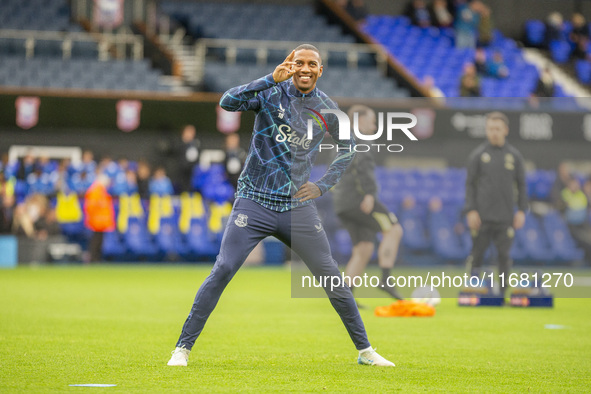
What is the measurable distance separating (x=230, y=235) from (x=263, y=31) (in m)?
23.3

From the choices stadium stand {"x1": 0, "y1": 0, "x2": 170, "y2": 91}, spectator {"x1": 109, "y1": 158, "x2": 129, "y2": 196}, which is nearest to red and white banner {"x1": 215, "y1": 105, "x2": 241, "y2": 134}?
stadium stand {"x1": 0, "y1": 0, "x2": 170, "y2": 91}

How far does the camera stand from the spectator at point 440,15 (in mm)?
32156

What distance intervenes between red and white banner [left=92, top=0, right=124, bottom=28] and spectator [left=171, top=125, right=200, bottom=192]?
4.11 metres

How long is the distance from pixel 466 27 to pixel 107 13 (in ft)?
38.2

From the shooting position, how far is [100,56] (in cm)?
2512

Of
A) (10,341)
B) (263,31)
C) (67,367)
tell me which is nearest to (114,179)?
(263,31)

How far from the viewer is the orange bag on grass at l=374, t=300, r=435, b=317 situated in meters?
11.0

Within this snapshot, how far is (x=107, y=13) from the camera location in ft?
87.4

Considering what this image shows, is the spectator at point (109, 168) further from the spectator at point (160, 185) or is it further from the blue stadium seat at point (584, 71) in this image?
the blue stadium seat at point (584, 71)

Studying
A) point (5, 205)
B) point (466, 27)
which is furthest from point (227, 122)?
point (466, 27)

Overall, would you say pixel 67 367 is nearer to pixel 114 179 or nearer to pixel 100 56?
pixel 114 179

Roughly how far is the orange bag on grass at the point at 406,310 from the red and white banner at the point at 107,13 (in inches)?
696

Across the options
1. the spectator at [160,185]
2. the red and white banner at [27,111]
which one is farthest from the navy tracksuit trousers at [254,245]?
→ the red and white banner at [27,111]

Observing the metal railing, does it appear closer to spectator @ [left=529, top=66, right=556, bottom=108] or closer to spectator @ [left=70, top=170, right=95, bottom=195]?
spectator @ [left=70, top=170, right=95, bottom=195]
